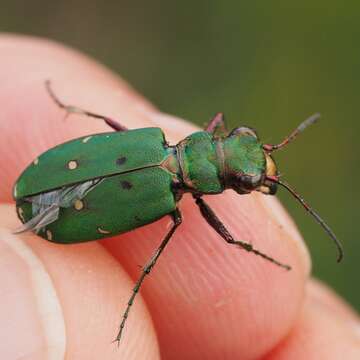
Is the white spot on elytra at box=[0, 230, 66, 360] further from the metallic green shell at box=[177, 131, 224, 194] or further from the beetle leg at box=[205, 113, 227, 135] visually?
the beetle leg at box=[205, 113, 227, 135]

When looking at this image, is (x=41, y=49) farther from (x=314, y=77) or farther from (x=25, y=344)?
(x=314, y=77)

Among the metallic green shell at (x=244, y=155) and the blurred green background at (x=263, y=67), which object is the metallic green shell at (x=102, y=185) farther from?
the blurred green background at (x=263, y=67)

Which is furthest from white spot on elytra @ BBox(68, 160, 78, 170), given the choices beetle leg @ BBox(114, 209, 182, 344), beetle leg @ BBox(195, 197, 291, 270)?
beetle leg @ BBox(195, 197, 291, 270)

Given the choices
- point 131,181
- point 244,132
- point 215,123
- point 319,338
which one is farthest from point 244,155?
point 319,338

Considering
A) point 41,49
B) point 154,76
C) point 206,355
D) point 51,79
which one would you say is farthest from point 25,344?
point 154,76

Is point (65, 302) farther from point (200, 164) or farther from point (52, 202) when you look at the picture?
point (200, 164)

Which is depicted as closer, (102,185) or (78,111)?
(102,185)
